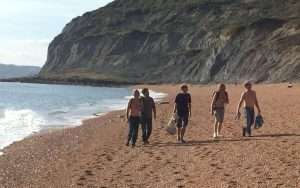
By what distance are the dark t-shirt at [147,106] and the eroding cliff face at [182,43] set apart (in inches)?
2229

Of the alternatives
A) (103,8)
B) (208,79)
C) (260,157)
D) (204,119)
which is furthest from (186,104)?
(103,8)

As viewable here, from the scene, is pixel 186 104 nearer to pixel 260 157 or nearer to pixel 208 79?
pixel 260 157

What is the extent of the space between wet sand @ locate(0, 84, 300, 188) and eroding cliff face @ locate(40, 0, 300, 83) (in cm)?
5557

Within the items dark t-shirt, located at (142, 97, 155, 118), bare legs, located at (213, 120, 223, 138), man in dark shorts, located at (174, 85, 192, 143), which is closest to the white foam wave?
dark t-shirt, located at (142, 97, 155, 118)

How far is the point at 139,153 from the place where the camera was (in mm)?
15766

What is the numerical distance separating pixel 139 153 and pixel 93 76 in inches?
5027

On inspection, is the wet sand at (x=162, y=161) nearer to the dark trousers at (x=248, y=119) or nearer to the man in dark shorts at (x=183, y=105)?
the dark trousers at (x=248, y=119)

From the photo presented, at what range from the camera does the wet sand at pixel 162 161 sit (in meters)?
11.5

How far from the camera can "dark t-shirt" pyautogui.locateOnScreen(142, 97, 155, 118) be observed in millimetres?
17578

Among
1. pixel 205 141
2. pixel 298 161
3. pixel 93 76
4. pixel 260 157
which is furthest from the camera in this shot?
pixel 93 76

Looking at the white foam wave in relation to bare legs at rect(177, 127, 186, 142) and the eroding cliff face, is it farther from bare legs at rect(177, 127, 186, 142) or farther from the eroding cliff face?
the eroding cliff face

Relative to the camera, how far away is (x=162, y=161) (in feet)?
46.3


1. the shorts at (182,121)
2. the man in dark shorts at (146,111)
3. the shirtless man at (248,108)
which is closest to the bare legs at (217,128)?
the shirtless man at (248,108)

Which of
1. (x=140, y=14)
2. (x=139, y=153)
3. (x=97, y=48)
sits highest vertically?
(x=140, y=14)
